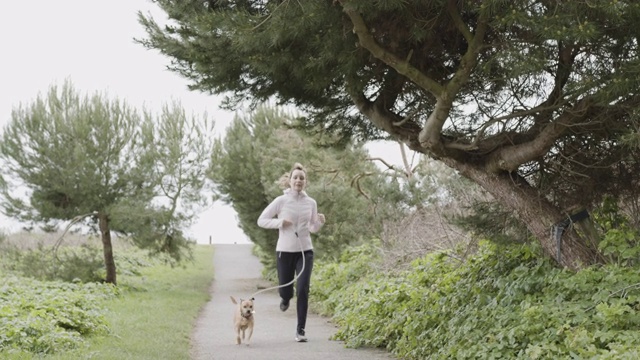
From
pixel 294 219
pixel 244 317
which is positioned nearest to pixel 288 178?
pixel 294 219

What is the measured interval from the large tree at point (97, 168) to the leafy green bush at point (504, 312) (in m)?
12.9

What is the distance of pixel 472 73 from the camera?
8.47 meters

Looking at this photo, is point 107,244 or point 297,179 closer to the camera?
point 297,179

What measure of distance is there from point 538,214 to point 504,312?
4.29 feet

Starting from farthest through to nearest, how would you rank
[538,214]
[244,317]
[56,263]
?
[56,263], [244,317], [538,214]

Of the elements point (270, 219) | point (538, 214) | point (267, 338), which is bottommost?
point (267, 338)

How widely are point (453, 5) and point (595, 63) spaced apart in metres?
1.51

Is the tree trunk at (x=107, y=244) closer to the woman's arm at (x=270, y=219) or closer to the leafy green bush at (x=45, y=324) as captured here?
the leafy green bush at (x=45, y=324)

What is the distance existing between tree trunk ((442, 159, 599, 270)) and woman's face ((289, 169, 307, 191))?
7.52 feet

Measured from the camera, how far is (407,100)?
983cm

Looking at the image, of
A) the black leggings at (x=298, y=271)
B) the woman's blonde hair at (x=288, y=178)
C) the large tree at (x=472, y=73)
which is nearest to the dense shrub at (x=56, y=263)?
the woman's blonde hair at (x=288, y=178)

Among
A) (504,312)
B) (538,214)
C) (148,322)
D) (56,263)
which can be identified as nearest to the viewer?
(504,312)

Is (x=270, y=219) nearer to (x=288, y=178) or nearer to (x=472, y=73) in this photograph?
(x=288, y=178)

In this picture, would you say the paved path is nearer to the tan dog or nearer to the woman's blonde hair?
the tan dog
